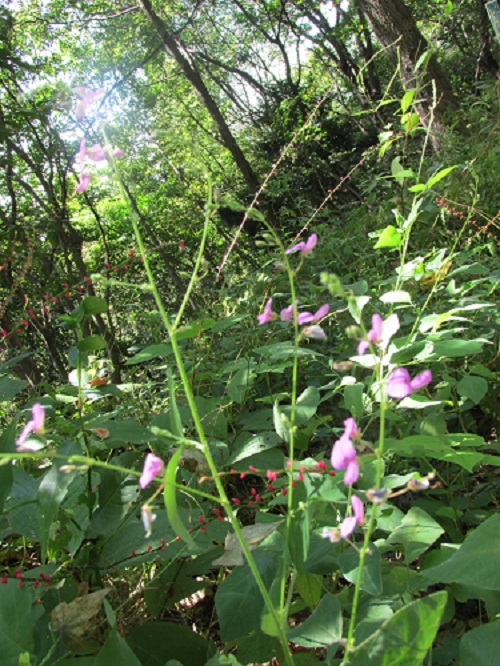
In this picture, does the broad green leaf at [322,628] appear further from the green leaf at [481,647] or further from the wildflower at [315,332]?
the wildflower at [315,332]

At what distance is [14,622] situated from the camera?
0.75 metres

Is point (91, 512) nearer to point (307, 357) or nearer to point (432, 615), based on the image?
point (432, 615)

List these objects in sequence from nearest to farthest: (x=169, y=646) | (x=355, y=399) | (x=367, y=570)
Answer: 1. (x=367, y=570)
2. (x=169, y=646)
3. (x=355, y=399)

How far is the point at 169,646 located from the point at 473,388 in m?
0.81

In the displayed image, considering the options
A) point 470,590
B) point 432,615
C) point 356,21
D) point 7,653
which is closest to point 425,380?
point 432,615

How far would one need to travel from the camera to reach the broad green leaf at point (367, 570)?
2.27 ft

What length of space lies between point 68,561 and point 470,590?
2.24 feet

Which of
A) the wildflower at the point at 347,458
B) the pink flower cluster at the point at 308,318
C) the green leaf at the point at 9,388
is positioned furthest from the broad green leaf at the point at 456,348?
the green leaf at the point at 9,388

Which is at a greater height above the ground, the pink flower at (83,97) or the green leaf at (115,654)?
the pink flower at (83,97)

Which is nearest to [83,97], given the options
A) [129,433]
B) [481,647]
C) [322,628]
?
[129,433]

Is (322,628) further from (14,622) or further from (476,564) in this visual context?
(14,622)

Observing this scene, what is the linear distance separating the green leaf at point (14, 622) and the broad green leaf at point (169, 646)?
0.59ft

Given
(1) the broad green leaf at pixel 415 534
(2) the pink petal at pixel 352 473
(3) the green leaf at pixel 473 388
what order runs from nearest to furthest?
(2) the pink petal at pixel 352 473, (1) the broad green leaf at pixel 415 534, (3) the green leaf at pixel 473 388

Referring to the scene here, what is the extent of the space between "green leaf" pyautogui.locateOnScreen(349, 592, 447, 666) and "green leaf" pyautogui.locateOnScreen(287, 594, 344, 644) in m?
0.12
